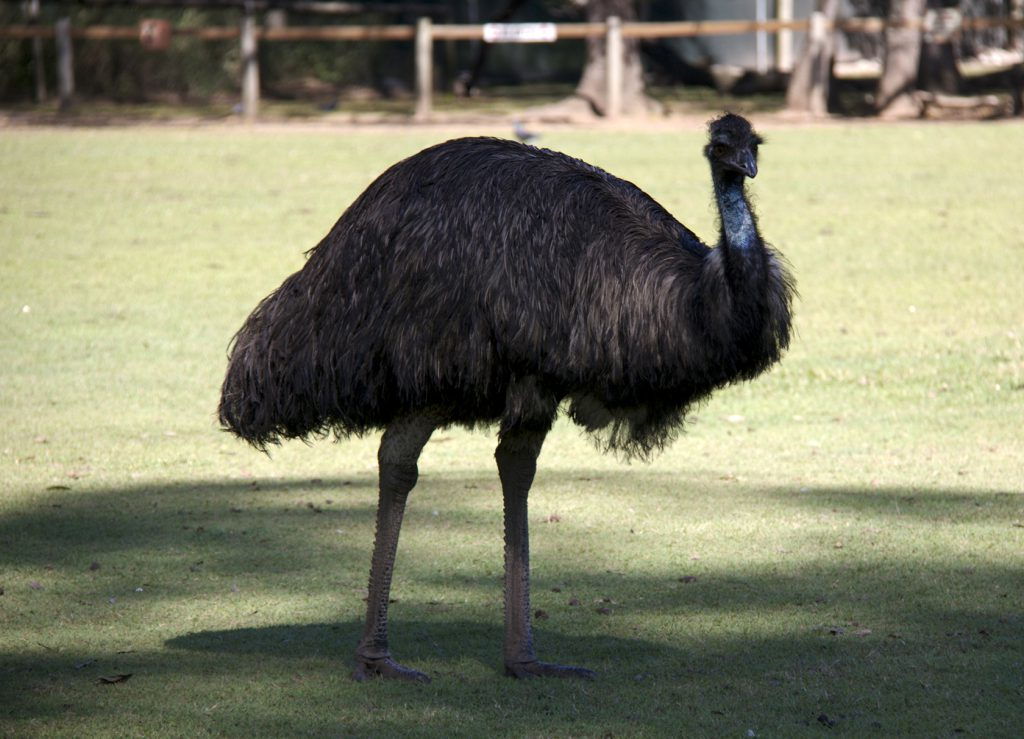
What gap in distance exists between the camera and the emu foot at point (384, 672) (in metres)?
5.52

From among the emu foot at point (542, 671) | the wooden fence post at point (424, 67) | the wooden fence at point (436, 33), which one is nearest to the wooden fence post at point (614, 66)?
the wooden fence at point (436, 33)

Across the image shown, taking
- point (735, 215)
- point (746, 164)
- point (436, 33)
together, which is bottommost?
point (436, 33)

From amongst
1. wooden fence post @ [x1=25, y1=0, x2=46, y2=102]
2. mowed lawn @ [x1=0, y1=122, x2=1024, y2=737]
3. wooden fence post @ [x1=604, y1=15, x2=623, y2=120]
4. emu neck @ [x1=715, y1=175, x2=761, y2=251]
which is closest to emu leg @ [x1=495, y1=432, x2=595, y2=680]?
mowed lawn @ [x1=0, y1=122, x2=1024, y2=737]

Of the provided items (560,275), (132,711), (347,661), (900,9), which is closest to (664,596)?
(347,661)

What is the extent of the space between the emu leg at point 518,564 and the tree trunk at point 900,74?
20.5 metres

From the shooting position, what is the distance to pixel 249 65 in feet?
78.1

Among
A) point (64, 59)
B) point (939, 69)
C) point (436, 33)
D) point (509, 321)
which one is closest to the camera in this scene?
point (509, 321)

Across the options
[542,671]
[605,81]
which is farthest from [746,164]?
[605,81]

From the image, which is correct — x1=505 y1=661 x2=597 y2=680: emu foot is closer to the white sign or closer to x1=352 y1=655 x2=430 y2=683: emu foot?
x1=352 y1=655 x2=430 y2=683: emu foot

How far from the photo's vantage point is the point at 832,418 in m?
10.6

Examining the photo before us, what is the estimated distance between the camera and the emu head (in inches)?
194

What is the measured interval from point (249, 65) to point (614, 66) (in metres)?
5.53

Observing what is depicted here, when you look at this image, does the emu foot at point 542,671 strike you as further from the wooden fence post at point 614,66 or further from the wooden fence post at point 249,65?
the wooden fence post at point 614,66

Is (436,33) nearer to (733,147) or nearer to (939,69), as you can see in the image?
(939,69)
